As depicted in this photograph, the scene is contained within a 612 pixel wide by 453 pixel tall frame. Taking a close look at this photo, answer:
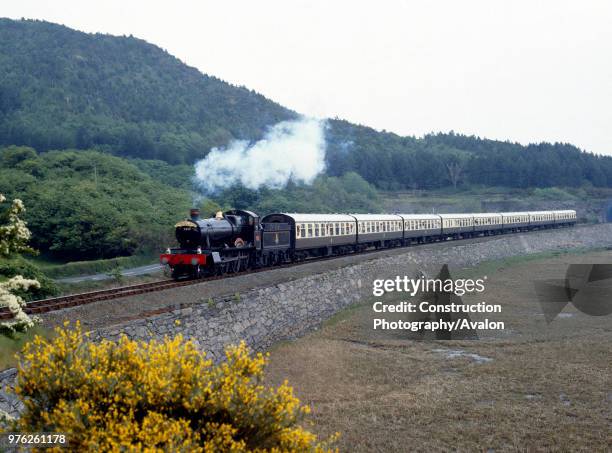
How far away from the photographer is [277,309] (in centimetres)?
2462

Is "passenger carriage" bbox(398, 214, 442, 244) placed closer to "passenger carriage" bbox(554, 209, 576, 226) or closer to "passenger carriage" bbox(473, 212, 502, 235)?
"passenger carriage" bbox(473, 212, 502, 235)

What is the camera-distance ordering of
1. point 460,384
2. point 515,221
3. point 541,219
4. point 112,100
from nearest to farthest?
point 460,384, point 515,221, point 541,219, point 112,100

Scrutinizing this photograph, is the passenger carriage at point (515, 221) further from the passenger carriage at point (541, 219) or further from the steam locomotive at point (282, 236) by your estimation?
the steam locomotive at point (282, 236)

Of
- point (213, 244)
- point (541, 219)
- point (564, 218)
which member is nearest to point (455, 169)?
point (564, 218)

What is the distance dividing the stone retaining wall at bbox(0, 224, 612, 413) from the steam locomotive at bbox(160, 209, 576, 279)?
3759 mm

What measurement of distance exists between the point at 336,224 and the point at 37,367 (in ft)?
107

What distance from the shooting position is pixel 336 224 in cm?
3997

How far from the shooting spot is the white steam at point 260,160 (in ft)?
186

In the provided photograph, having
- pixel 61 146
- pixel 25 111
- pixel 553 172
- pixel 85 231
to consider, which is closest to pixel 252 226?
pixel 85 231

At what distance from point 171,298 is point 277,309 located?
5.27 metres

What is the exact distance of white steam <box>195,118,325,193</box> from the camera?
186 ft

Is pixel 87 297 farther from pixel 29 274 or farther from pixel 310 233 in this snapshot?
pixel 310 233

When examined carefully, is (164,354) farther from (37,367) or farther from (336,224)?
(336,224)

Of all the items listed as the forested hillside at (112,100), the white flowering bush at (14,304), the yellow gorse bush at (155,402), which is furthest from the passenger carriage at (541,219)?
the white flowering bush at (14,304)
